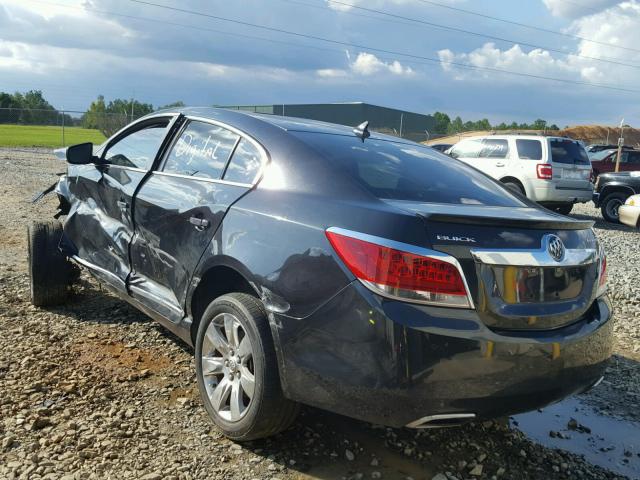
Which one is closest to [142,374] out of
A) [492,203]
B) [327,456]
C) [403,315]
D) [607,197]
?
[327,456]

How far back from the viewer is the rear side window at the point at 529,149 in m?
13.1

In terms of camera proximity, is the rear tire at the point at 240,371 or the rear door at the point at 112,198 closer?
the rear tire at the point at 240,371

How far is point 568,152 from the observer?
13.2 m

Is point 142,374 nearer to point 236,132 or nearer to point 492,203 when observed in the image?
point 236,132

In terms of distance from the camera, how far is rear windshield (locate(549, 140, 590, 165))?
12977 mm

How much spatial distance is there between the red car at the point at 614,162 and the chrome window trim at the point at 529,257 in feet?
73.4

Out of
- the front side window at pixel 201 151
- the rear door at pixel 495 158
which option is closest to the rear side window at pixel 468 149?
the rear door at pixel 495 158

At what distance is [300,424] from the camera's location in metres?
3.08

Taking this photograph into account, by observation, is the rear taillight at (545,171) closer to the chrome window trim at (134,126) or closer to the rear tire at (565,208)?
the rear tire at (565,208)

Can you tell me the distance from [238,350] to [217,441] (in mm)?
489

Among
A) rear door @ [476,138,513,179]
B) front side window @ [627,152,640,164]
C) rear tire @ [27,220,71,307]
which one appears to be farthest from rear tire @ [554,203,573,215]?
rear tire @ [27,220,71,307]

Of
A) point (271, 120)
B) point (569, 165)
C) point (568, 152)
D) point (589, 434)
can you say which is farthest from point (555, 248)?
point (568, 152)

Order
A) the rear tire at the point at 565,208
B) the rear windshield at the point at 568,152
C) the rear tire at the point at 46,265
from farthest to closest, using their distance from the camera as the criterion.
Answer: the rear tire at the point at 565,208, the rear windshield at the point at 568,152, the rear tire at the point at 46,265

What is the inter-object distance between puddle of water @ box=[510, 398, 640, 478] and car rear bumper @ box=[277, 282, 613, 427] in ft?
2.68
